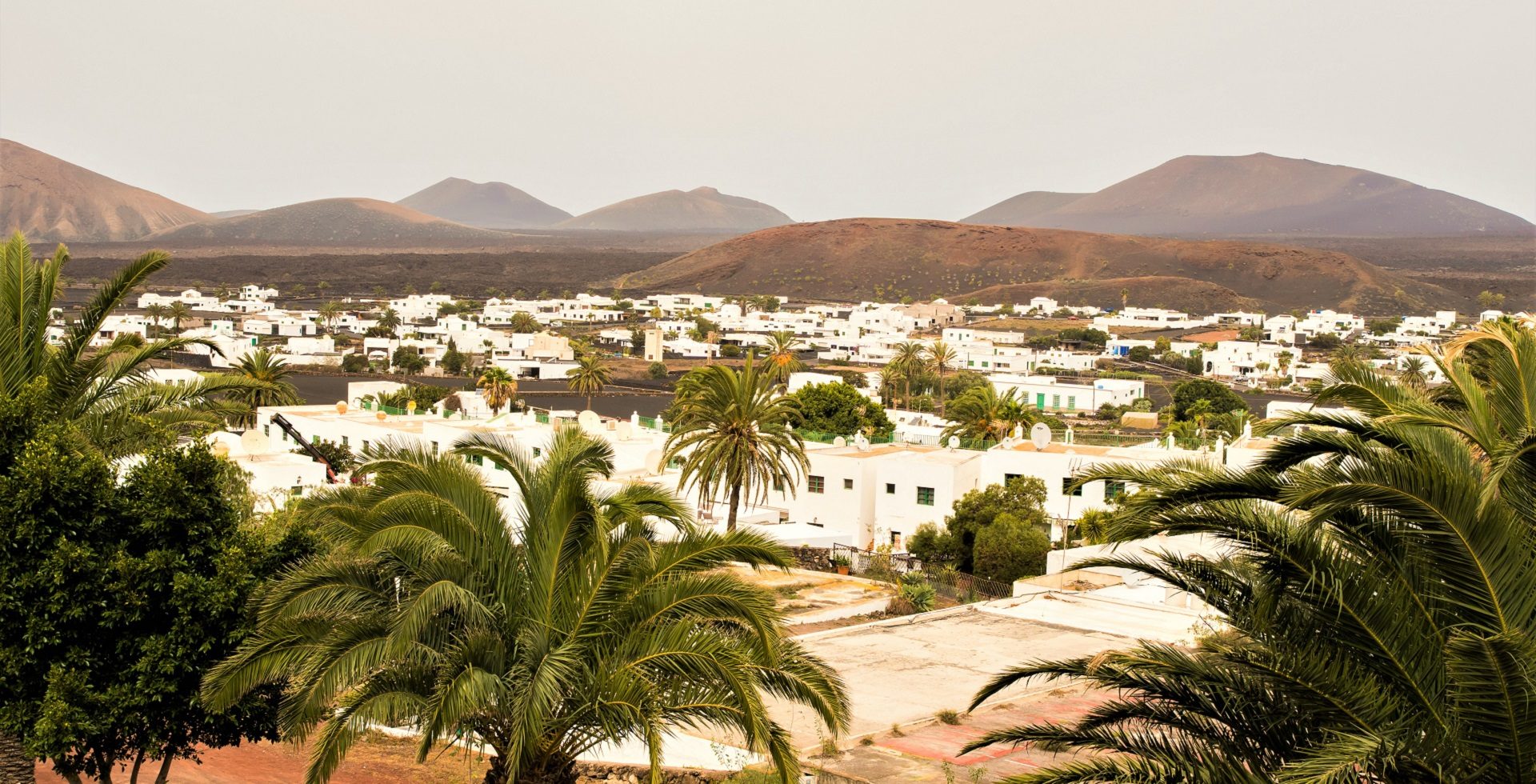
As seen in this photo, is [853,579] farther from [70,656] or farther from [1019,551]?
[70,656]

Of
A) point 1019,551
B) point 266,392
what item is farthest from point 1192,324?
point 1019,551

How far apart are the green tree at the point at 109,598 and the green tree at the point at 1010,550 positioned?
23052 millimetres

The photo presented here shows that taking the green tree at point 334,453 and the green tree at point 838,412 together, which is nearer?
the green tree at point 334,453

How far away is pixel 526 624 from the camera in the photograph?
1030cm

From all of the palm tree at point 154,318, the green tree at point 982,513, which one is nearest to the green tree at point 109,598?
the green tree at point 982,513

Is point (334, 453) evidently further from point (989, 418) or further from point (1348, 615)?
point (1348, 615)

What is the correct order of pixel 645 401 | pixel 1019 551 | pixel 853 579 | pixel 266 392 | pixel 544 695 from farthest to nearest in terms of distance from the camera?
pixel 645 401 < pixel 266 392 < pixel 1019 551 < pixel 853 579 < pixel 544 695

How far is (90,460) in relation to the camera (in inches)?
415

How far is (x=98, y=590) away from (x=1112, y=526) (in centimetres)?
755

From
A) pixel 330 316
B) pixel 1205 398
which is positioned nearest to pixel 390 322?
pixel 330 316

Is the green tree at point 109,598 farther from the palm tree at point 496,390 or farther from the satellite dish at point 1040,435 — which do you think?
the palm tree at point 496,390

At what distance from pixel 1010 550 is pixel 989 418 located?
18.5m

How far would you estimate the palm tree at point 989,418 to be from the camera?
49.9m

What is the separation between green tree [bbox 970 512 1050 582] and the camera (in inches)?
1255
